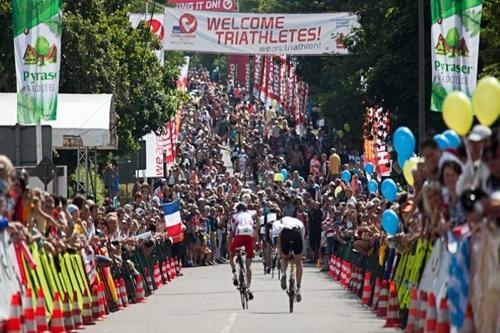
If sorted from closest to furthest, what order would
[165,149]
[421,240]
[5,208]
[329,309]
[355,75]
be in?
[5,208] < [421,240] < [329,309] < [355,75] < [165,149]

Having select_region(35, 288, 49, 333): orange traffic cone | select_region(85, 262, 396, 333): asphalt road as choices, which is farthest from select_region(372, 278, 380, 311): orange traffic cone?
select_region(35, 288, 49, 333): orange traffic cone

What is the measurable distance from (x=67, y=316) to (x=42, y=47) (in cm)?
934

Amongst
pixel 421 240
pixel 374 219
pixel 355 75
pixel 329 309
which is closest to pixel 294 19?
pixel 355 75

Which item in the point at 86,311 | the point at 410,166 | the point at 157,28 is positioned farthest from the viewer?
the point at 157,28

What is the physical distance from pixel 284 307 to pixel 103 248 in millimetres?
3020

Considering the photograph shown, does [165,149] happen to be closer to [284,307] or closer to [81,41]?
[81,41]

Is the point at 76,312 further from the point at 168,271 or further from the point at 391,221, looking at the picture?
the point at 168,271

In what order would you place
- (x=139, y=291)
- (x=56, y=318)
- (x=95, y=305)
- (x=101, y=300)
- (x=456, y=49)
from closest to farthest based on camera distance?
(x=56, y=318) < (x=95, y=305) < (x=101, y=300) < (x=456, y=49) < (x=139, y=291)

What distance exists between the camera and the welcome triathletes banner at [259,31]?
57094mm

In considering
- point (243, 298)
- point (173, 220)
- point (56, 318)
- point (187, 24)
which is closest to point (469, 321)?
point (56, 318)

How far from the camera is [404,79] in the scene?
47.5 meters

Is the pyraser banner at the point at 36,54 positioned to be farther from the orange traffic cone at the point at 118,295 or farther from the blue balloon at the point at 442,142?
the blue balloon at the point at 442,142

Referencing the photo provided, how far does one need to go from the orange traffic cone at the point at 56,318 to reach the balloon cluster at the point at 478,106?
21.6 ft

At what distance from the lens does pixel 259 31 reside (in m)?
57.2
